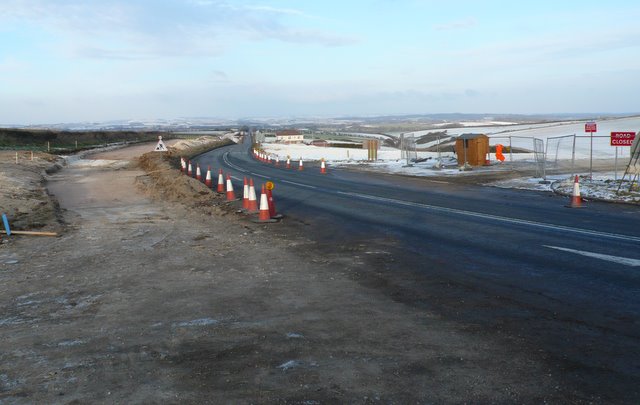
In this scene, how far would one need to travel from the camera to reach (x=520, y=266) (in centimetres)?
852

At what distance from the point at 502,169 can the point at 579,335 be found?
25.9 m

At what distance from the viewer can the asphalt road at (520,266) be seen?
5.15 metres

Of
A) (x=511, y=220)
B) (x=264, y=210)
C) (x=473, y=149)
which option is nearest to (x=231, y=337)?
(x=264, y=210)

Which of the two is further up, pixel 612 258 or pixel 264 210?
pixel 264 210

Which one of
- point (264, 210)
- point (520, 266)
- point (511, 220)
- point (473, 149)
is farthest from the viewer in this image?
point (473, 149)

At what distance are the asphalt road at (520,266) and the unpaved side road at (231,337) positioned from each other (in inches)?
14.1

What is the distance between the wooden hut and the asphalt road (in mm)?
13630

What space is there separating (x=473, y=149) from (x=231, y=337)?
2833 centimetres

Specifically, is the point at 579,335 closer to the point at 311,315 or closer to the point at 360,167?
the point at 311,315

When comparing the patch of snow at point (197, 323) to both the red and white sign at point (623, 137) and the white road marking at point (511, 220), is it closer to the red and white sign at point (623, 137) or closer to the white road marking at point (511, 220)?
the white road marking at point (511, 220)

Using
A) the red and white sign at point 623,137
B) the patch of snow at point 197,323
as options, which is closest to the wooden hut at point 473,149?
the red and white sign at point 623,137

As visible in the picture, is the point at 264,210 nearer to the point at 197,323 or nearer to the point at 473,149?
Answer: the point at 197,323

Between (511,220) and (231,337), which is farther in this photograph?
(511,220)

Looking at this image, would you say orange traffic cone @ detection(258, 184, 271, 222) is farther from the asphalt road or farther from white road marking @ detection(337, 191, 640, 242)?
white road marking @ detection(337, 191, 640, 242)
